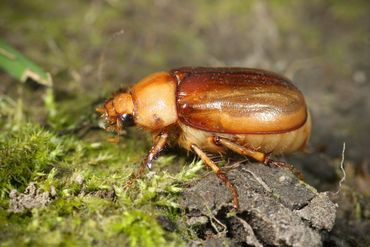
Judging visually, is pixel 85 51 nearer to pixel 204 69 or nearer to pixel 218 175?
pixel 204 69

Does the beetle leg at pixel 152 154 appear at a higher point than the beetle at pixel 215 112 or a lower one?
lower

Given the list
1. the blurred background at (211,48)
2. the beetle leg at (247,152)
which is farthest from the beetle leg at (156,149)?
the blurred background at (211,48)

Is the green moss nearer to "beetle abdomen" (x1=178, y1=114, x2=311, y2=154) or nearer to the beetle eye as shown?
the beetle eye

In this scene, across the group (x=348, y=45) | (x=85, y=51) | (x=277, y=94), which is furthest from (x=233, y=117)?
(x=348, y=45)

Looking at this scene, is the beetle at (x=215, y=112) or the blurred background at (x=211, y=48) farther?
the blurred background at (x=211, y=48)

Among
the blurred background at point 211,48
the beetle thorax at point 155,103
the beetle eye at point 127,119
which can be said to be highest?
the beetle thorax at point 155,103

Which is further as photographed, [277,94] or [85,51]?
[85,51]

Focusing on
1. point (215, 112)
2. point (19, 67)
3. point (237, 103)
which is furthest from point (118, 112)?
point (19, 67)

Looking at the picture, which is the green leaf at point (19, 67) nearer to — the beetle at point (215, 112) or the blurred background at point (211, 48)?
the blurred background at point (211, 48)
